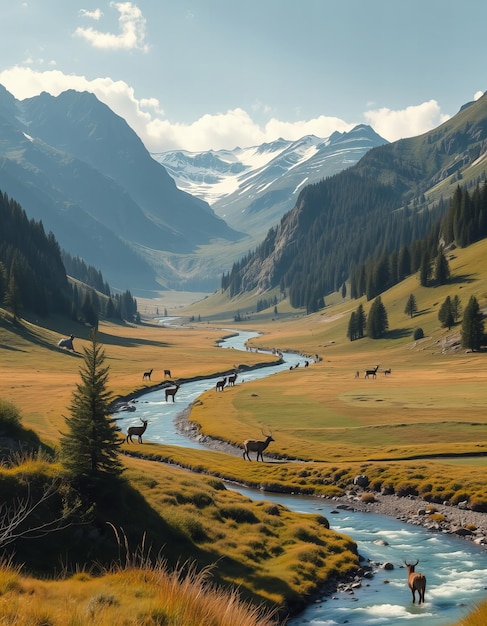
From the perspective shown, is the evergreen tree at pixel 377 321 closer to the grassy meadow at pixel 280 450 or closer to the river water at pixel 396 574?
the grassy meadow at pixel 280 450

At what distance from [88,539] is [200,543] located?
7.36 m

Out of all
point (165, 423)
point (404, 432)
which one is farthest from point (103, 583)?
point (165, 423)

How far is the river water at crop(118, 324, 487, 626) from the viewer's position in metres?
26.4

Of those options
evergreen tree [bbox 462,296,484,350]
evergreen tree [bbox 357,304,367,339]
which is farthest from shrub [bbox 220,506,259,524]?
evergreen tree [bbox 357,304,367,339]

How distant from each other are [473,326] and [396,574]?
369 feet

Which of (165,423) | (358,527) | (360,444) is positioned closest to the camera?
(358,527)

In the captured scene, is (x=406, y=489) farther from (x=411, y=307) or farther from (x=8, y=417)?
(x=411, y=307)

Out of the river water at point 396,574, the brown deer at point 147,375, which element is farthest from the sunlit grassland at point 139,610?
the brown deer at point 147,375

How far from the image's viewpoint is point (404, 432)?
66.3 metres

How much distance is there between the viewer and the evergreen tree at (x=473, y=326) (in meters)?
133

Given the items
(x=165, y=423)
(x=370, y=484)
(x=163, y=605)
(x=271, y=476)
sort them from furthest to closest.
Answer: (x=165, y=423) → (x=271, y=476) → (x=370, y=484) → (x=163, y=605)

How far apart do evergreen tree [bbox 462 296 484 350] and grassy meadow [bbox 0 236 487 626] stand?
191 inches

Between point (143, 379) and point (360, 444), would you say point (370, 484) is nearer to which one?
point (360, 444)

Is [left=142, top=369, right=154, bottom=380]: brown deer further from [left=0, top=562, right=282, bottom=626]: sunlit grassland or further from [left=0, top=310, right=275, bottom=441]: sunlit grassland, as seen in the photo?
[left=0, top=562, right=282, bottom=626]: sunlit grassland
